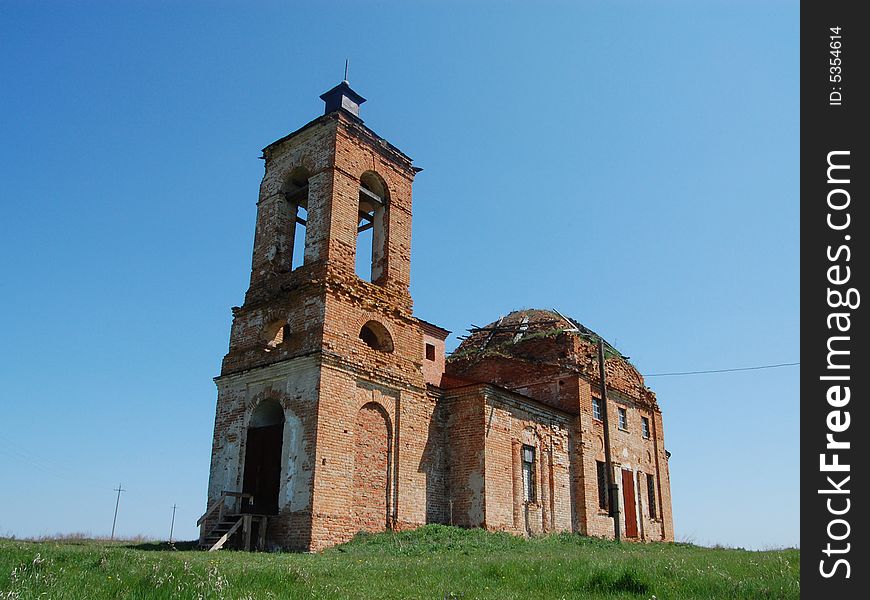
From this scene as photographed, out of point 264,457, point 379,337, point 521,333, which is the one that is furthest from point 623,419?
point 264,457

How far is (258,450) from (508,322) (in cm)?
1381

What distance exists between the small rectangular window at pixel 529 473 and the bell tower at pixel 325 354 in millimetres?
3636

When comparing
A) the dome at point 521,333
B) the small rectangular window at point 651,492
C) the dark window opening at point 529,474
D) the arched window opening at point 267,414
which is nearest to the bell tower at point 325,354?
the arched window opening at point 267,414

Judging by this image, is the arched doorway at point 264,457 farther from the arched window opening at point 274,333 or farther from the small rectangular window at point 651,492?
the small rectangular window at point 651,492

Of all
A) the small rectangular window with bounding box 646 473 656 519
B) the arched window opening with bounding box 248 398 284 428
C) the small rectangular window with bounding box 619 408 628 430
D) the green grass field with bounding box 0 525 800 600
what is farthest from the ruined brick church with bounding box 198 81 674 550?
the green grass field with bounding box 0 525 800 600

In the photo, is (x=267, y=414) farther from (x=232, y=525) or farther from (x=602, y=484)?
(x=602, y=484)

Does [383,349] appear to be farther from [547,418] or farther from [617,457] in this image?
[617,457]

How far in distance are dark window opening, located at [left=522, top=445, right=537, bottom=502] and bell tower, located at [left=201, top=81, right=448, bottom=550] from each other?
3635mm

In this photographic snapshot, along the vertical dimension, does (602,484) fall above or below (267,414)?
below

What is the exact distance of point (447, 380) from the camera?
24.2 m

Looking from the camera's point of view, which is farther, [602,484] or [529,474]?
[602,484]

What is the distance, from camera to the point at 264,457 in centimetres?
1712

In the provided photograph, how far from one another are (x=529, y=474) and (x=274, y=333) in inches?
346
